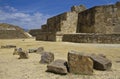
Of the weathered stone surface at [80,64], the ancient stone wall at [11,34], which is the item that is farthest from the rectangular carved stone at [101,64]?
the ancient stone wall at [11,34]

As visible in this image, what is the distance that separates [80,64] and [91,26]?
19.3m

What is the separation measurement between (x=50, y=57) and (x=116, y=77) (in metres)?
3.08

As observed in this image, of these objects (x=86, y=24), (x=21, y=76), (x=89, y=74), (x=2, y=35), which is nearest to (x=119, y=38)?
(x=86, y=24)

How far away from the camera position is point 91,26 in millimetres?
25203

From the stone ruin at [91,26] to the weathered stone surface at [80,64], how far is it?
38.6ft

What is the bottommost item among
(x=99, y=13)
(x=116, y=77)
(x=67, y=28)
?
(x=116, y=77)

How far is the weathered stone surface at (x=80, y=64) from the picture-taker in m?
6.29

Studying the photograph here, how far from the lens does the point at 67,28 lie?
26641 mm

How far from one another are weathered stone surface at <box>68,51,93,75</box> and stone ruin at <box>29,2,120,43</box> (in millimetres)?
11755

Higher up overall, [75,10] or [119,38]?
[75,10]

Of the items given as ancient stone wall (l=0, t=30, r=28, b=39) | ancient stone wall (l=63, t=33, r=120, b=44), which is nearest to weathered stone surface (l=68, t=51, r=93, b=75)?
ancient stone wall (l=63, t=33, r=120, b=44)

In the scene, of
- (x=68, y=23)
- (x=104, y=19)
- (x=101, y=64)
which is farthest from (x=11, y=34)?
(x=101, y=64)

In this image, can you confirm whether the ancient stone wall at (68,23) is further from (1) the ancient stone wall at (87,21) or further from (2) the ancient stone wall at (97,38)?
(2) the ancient stone wall at (97,38)

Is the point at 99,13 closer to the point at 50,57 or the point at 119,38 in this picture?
the point at 119,38
